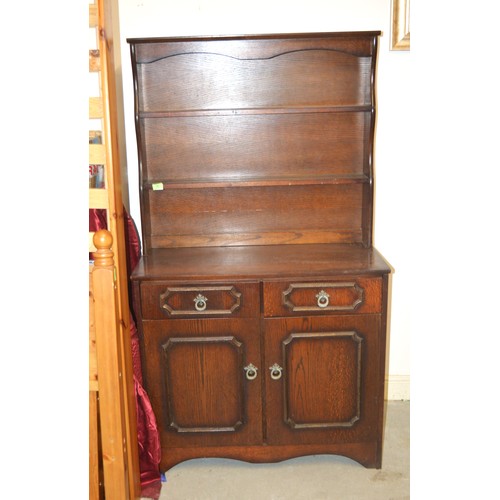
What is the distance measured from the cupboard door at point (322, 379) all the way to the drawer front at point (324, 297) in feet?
0.12

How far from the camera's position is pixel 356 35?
2162 mm

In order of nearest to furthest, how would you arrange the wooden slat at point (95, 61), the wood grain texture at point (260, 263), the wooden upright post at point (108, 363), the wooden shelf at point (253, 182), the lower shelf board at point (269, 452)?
the wooden upright post at point (108, 363) < the wooden slat at point (95, 61) < the wood grain texture at point (260, 263) < the lower shelf board at point (269, 452) < the wooden shelf at point (253, 182)

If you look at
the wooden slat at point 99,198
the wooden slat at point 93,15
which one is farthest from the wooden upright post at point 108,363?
the wooden slat at point 93,15

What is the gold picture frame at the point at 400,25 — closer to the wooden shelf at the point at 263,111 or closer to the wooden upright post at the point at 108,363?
the wooden shelf at the point at 263,111

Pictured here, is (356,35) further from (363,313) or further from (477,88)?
(477,88)

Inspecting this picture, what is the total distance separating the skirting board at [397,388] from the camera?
2670 millimetres

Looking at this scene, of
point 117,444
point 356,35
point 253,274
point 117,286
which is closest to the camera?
point 117,444

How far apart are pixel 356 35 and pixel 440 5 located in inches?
65.9

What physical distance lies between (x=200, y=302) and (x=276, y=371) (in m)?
0.40

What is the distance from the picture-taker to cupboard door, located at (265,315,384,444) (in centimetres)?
202

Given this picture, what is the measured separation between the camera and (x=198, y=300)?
1.98m

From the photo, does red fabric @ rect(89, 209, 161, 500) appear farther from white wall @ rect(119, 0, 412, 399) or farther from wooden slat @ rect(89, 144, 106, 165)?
white wall @ rect(119, 0, 412, 399)

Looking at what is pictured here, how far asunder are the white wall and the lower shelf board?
31.1 inches
